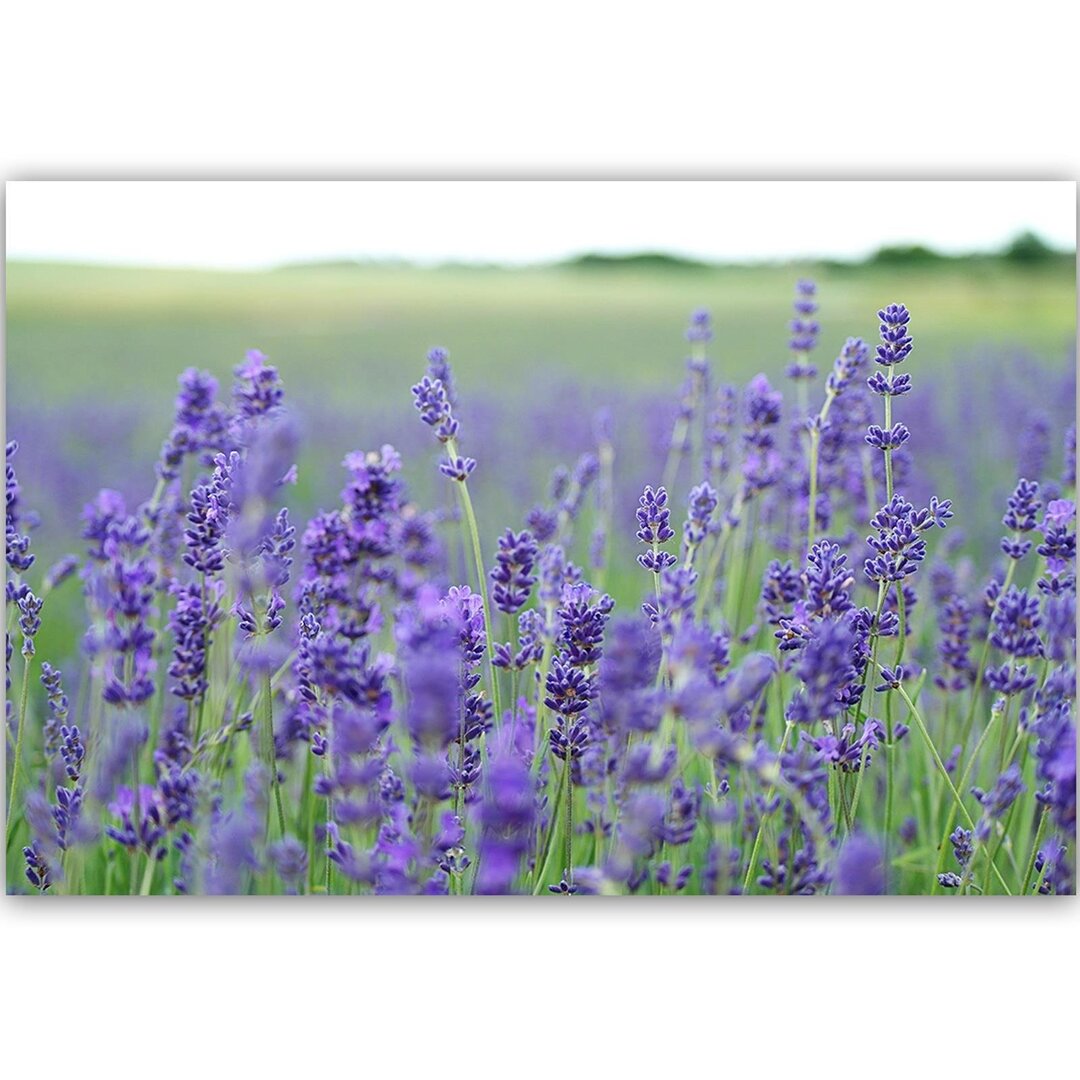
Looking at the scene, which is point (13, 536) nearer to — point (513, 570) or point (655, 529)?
point (513, 570)

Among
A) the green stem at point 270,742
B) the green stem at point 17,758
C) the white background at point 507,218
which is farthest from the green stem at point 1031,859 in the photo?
the green stem at point 17,758

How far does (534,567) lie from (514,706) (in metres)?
0.48

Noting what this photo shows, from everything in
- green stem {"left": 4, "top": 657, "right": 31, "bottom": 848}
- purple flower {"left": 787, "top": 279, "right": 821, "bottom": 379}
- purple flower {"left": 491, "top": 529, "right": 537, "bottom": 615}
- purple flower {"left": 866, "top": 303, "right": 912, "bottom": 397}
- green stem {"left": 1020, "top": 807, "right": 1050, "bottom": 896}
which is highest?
purple flower {"left": 787, "top": 279, "right": 821, "bottom": 379}

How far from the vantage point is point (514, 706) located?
180 cm

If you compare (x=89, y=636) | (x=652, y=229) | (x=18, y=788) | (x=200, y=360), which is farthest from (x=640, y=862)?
(x=200, y=360)

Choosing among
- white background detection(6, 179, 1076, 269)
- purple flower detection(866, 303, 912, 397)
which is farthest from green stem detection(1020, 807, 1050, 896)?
white background detection(6, 179, 1076, 269)

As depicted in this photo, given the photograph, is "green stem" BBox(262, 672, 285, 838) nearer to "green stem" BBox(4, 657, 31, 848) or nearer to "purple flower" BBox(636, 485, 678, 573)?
"green stem" BBox(4, 657, 31, 848)

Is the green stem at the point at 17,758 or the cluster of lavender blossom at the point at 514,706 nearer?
the cluster of lavender blossom at the point at 514,706

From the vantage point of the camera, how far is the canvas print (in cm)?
175

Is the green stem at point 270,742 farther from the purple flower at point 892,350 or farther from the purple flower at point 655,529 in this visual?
the purple flower at point 892,350
